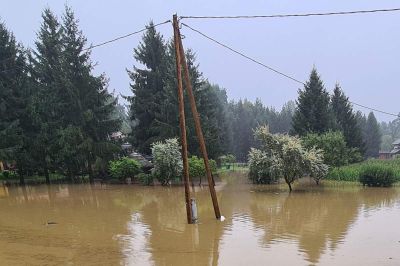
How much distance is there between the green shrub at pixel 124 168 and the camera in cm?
3675

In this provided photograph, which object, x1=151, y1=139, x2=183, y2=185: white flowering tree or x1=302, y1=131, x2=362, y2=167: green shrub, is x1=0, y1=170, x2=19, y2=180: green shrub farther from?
x1=302, y1=131, x2=362, y2=167: green shrub

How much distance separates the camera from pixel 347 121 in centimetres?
5272

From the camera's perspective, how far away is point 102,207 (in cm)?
2252

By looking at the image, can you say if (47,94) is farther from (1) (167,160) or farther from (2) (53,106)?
(1) (167,160)

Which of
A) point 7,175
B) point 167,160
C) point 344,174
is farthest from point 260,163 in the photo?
point 7,175

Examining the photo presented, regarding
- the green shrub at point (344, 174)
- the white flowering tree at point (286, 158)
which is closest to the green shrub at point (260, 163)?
the white flowering tree at point (286, 158)

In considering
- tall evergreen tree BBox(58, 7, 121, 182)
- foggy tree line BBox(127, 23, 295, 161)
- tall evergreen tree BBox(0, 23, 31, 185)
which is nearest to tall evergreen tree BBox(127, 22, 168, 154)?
foggy tree line BBox(127, 23, 295, 161)

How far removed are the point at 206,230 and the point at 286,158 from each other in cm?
1340

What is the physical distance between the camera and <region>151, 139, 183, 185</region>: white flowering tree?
107 feet

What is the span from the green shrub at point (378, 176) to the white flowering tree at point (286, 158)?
13.0 ft

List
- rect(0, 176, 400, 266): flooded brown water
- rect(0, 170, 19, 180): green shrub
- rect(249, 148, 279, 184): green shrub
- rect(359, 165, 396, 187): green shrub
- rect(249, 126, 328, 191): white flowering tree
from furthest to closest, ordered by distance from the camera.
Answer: rect(0, 170, 19, 180): green shrub
rect(359, 165, 396, 187): green shrub
rect(249, 148, 279, 184): green shrub
rect(249, 126, 328, 191): white flowering tree
rect(0, 176, 400, 266): flooded brown water

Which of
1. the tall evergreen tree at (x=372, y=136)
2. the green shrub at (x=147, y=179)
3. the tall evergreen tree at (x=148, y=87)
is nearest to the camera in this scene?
the green shrub at (x=147, y=179)

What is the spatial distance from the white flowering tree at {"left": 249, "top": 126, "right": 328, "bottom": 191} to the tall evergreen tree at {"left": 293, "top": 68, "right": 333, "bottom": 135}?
661 inches

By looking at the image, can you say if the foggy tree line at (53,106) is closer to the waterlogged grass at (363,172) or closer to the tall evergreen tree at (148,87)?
the tall evergreen tree at (148,87)
